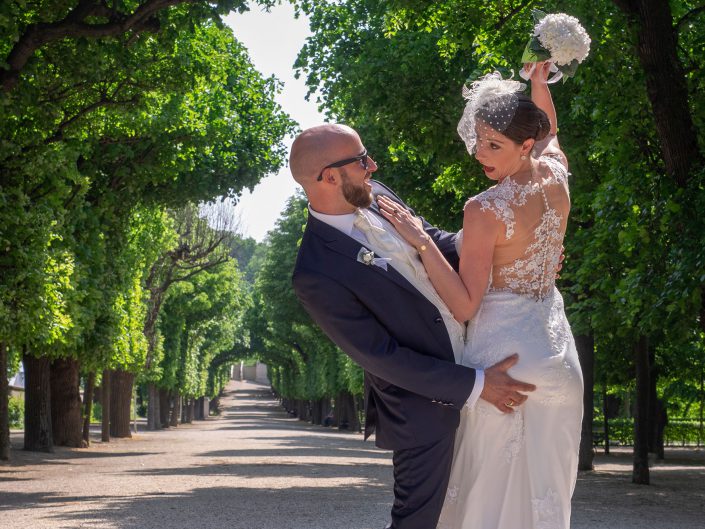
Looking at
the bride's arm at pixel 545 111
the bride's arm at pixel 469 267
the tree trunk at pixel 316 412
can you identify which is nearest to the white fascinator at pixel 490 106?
the bride's arm at pixel 545 111

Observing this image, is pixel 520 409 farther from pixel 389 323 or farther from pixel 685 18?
pixel 685 18

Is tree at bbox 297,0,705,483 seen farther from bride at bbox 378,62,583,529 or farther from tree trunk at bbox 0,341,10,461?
tree trunk at bbox 0,341,10,461

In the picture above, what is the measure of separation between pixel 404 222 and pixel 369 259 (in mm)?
253

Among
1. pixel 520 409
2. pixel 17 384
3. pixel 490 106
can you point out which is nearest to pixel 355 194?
pixel 490 106

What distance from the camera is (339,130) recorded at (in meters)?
4.44

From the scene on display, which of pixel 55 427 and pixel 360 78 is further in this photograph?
pixel 55 427

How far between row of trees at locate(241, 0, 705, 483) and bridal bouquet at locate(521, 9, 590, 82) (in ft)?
23.6

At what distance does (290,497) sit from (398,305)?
1335cm

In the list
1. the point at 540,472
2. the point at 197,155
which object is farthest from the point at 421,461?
the point at 197,155

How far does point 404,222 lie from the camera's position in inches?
177

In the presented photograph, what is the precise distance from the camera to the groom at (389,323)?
4273 millimetres

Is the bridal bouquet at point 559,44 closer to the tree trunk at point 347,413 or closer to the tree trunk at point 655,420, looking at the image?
the tree trunk at point 655,420

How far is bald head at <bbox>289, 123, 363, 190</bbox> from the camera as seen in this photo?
439 centimetres

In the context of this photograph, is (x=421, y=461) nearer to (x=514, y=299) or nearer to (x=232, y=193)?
(x=514, y=299)
